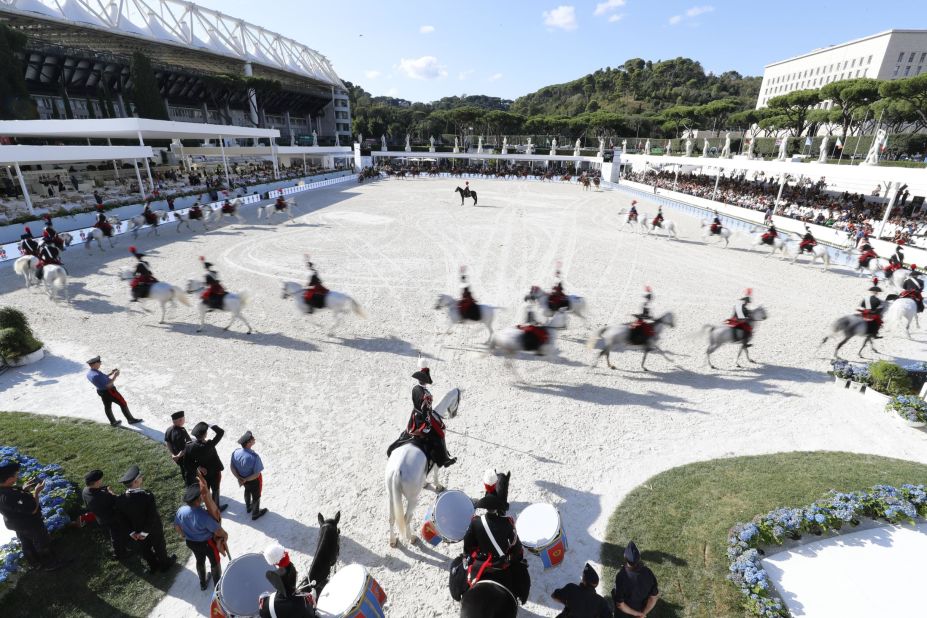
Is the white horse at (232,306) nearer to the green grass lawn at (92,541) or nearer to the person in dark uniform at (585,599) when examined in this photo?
the green grass lawn at (92,541)

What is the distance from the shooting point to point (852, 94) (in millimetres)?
35156

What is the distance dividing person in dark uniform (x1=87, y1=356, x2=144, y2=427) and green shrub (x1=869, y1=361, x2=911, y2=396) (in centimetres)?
1394

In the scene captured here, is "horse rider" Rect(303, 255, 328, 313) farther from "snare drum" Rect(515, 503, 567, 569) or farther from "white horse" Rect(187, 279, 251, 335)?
"snare drum" Rect(515, 503, 567, 569)

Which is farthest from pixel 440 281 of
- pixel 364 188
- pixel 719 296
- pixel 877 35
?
pixel 877 35

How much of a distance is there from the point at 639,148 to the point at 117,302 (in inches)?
2945

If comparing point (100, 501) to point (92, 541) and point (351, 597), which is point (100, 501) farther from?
point (351, 597)

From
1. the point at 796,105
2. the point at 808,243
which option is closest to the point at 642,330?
the point at 808,243

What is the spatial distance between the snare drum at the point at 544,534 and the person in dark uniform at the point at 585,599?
3.33 feet

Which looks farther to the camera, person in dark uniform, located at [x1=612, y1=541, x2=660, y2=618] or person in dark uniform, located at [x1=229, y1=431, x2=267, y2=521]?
person in dark uniform, located at [x1=229, y1=431, x2=267, y2=521]

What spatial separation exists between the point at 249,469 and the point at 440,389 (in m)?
3.91

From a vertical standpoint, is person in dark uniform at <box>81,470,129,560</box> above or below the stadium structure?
below

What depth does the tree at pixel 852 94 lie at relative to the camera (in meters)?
34.8

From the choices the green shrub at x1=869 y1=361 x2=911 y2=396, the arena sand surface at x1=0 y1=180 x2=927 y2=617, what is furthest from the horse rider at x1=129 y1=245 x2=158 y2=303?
the green shrub at x1=869 y1=361 x2=911 y2=396

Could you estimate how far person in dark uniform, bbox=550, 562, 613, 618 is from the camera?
3.56 m
